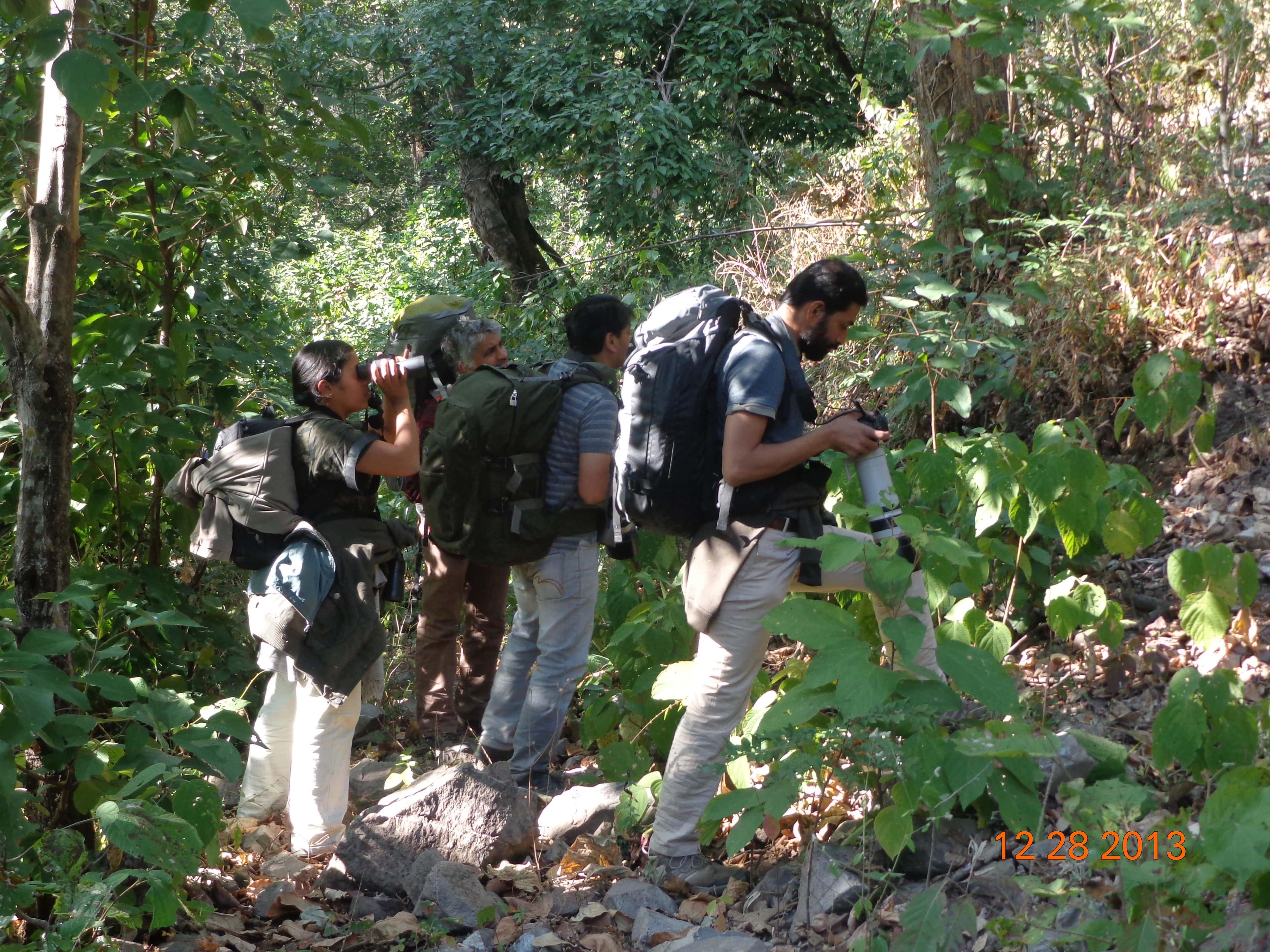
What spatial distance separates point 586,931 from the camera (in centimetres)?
306

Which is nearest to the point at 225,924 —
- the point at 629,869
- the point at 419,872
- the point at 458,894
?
the point at 419,872

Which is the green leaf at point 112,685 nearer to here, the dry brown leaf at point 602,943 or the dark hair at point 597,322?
the dry brown leaf at point 602,943

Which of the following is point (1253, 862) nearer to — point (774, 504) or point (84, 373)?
point (774, 504)

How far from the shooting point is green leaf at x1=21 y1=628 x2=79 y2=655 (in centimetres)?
241

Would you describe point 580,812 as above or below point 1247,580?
below

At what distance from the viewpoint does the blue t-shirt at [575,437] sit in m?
3.97

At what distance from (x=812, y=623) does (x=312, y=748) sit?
6.04ft

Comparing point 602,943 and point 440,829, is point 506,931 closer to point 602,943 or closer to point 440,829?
point 602,943

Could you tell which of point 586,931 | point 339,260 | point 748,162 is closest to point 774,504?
point 586,931

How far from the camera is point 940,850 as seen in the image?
2.95m

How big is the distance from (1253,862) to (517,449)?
106 inches

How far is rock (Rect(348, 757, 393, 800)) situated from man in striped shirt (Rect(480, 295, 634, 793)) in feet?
1.93

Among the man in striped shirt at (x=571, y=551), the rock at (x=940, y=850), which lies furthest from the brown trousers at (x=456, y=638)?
the rock at (x=940, y=850)

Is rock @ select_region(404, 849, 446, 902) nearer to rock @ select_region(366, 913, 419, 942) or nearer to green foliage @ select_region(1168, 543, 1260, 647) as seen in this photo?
rock @ select_region(366, 913, 419, 942)
